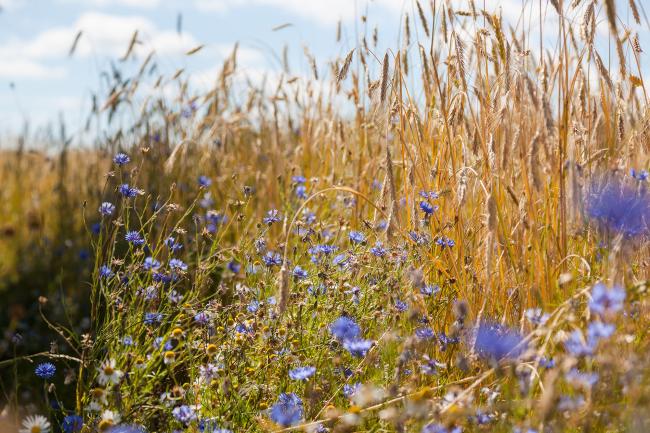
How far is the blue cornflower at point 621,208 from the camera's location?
2061 millimetres

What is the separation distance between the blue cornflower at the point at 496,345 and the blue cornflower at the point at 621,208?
416 millimetres

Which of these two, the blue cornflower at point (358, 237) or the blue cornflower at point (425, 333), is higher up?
the blue cornflower at point (358, 237)

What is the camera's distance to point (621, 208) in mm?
2068

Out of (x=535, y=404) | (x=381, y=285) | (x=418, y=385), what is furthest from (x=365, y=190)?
(x=535, y=404)

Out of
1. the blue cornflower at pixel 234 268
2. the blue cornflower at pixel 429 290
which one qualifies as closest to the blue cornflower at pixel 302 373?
the blue cornflower at pixel 429 290

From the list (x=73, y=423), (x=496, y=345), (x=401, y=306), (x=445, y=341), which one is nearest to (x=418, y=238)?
(x=401, y=306)

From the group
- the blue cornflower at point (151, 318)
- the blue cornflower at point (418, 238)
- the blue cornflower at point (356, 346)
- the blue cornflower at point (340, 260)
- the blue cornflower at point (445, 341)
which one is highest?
the blue cornflower at point (418, 238)

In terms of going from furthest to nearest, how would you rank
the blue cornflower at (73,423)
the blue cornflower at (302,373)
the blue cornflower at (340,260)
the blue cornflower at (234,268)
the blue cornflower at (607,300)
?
the blue cornflower at (234,268)
the blue cornflower at (340,260)
the blue cornflower at (73,423)
the blue cornflower at (302,373)
the blue cornflower at (607,300)

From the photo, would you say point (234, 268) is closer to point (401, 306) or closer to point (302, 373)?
point (401, 306)

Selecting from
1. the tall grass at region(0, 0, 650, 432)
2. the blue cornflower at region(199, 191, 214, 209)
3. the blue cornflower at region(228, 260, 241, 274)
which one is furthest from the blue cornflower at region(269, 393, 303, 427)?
the blue cornflower at region(199, 191, 214, 209)

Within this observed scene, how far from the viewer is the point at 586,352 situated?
163 cm

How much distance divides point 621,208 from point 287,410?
1.11 meters

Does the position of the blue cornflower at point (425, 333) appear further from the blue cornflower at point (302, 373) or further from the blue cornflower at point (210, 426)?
the blue cornflower at point (210, 426)

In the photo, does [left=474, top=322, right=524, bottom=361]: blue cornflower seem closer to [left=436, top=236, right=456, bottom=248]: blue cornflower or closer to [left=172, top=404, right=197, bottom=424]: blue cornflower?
[left=436, top=236, right=456, bottom=248]: blue cornflower
